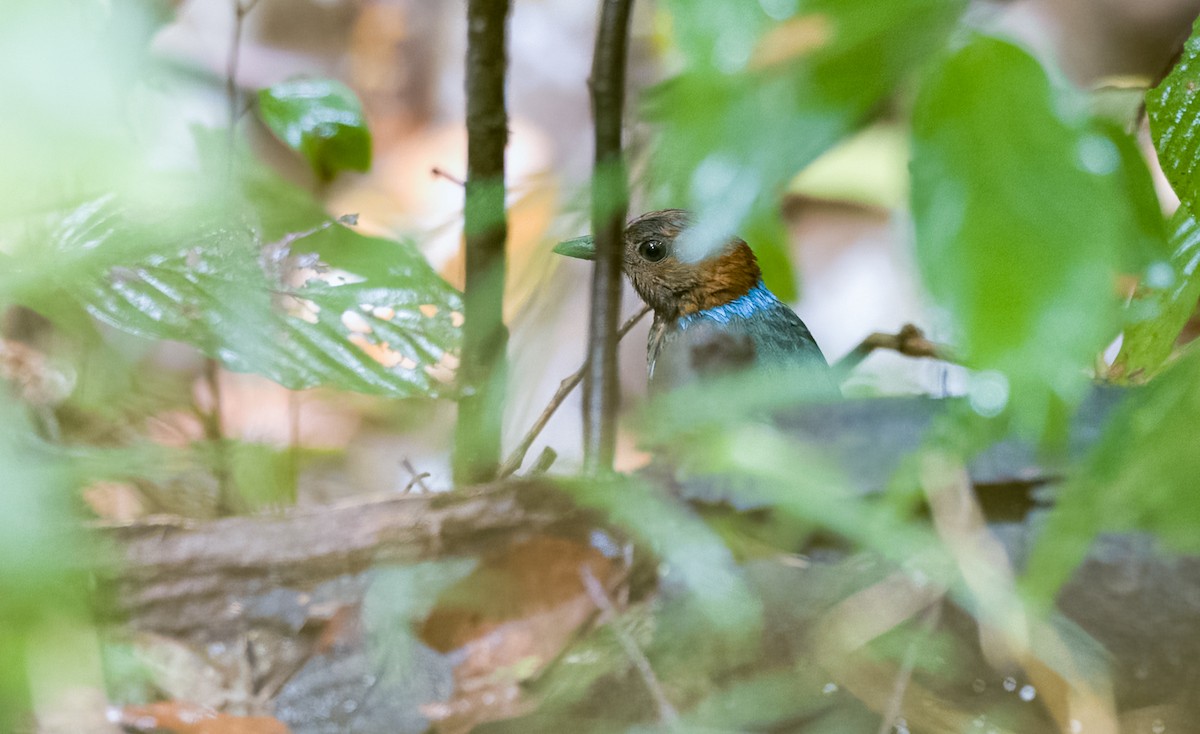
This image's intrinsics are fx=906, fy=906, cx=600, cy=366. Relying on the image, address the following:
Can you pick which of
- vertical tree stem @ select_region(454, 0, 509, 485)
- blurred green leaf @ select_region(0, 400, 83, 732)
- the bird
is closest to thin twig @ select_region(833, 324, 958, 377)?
the bird

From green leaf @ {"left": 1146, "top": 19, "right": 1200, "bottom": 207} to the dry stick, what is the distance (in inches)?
15.0

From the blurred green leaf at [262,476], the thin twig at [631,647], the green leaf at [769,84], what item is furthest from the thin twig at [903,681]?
the blurred green leaf at [262,476]

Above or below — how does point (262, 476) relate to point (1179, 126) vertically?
below

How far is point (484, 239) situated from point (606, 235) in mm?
138

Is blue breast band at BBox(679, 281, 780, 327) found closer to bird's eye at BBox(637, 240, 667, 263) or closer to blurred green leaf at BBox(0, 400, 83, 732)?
bird's eye at BBox(637, 240, 667, 263)

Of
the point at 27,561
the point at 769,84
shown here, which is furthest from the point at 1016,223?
the point at 27,561

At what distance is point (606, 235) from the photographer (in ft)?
2.10

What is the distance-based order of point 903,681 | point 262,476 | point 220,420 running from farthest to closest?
1. point 220,420
2. point 262,476
3. point 903,681

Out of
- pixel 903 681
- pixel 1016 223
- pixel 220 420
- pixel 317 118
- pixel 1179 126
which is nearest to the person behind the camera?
pixel 1016 223

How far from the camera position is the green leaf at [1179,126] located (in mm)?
439

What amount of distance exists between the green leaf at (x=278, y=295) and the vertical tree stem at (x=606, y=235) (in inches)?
4.7

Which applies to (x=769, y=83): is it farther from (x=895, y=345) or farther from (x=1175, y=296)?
(x=895, y=345)

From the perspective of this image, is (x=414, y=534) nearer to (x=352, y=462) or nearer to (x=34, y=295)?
(x=34, y=295)

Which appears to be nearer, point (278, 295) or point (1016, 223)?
point (1016, 223)
